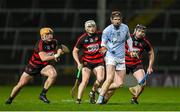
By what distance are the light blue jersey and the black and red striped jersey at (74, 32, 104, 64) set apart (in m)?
1.19

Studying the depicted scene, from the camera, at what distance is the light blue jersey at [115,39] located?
54.9 ft

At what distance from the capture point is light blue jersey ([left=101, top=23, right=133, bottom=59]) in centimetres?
1672

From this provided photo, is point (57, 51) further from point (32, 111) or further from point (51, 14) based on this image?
point (51, 14)

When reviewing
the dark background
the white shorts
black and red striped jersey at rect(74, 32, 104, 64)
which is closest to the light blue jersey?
the white shorts

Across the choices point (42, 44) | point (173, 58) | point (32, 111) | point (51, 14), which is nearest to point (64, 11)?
point (51, 14)

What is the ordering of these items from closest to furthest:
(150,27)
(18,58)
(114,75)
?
(114,75) < (18,58) < (150,27)

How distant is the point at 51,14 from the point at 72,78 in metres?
5.86

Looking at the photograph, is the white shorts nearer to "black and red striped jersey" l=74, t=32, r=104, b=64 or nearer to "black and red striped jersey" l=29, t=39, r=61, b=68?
"black and red striped jersey" l=74, t=32, r=104, b=64

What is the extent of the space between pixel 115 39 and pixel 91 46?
4.62 ft

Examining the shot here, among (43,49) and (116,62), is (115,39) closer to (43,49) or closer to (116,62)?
(116,62)

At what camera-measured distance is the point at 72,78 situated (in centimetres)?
3042

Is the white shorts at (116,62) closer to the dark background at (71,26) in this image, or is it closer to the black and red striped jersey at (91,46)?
the black and red striped jersey at (91,46)

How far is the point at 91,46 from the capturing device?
18.1m

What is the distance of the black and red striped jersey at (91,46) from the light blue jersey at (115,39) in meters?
1.19
